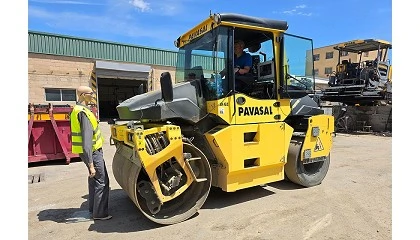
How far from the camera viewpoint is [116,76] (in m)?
17.1

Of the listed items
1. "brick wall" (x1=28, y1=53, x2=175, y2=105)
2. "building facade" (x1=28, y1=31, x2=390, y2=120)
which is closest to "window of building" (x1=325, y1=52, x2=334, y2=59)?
"building facade" (x1=28, y1=31, x2=390, y2=120)

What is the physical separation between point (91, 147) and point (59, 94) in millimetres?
13910

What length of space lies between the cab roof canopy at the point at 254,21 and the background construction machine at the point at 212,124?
0.01m

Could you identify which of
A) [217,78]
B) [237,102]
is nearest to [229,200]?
[237,102]

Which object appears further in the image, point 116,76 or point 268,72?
point 116,76

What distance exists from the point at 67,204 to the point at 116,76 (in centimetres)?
1387

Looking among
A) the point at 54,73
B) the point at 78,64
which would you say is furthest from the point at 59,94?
the point at 78,64

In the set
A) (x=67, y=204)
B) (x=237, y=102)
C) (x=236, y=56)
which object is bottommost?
(x=67, y=204)

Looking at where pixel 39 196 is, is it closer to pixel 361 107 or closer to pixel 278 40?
pixel 278 40

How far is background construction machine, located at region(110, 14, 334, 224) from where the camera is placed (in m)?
3.48

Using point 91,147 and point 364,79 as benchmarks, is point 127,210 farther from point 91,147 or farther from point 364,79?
point 364,79

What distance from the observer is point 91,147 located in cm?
343

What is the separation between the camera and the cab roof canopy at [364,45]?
42.9ft

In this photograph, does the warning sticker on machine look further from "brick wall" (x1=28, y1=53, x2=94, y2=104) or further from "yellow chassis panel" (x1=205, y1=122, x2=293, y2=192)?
"brick wall" (x1=28, y1=53, x2=94, y2=104)
